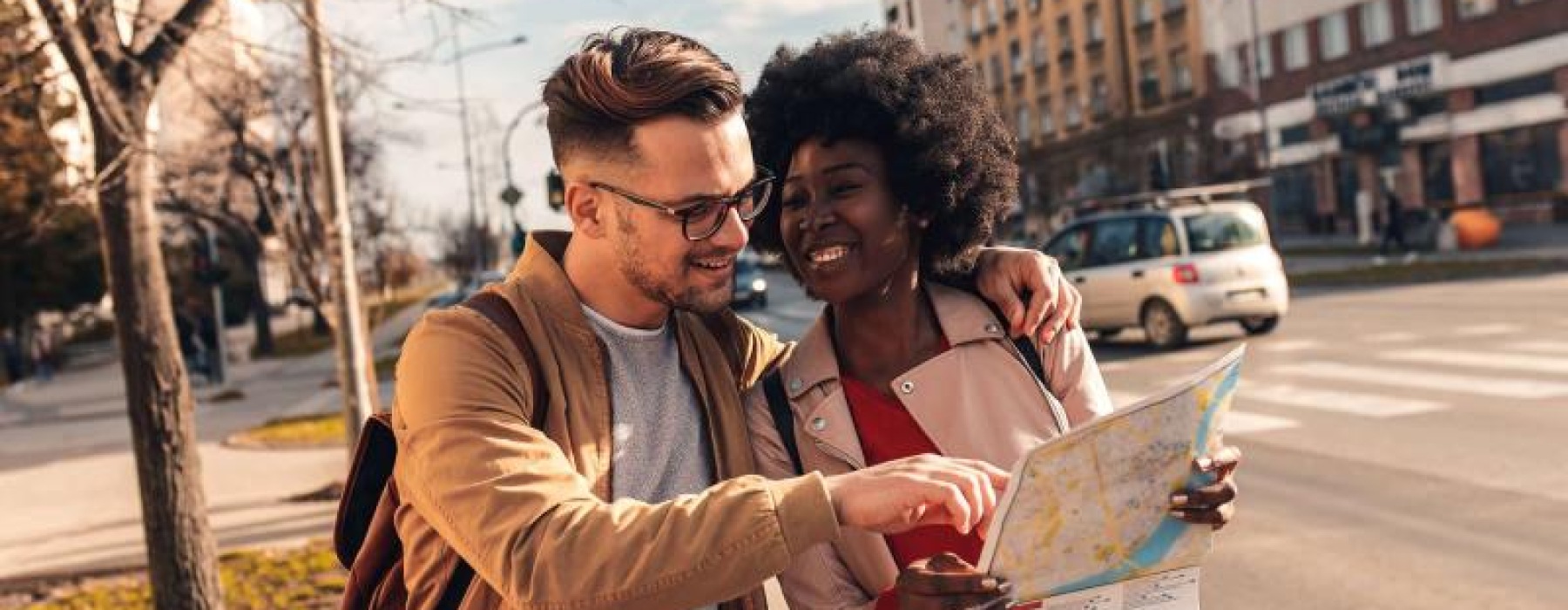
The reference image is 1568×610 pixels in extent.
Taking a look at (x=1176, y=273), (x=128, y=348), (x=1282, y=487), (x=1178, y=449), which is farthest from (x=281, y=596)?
(x=1176, y=273)

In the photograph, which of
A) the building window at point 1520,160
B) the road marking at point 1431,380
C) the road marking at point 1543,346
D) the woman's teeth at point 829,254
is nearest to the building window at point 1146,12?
the building window at point 1520,160

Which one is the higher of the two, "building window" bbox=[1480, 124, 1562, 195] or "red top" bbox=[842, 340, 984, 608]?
"building window" bbox=[1480, 124, 1562, 195]

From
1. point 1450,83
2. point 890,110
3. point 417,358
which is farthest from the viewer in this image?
point 1450,83

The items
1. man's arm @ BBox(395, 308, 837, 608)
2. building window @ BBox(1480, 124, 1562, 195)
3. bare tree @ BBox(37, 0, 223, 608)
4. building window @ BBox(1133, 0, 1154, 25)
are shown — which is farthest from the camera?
building window @ BBox(1133, 0, 1154, 25)

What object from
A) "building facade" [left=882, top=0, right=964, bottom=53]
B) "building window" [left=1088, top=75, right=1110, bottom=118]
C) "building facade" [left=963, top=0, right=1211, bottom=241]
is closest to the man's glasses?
"building facade" [left=882, top=0, right=964, bottom=53]

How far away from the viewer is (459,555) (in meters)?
1.74

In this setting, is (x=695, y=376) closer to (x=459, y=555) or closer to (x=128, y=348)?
(x=459, y=555)

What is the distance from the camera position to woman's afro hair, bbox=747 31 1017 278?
2.46 meters

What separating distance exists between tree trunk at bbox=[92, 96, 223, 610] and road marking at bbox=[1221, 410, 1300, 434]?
21.9 ft

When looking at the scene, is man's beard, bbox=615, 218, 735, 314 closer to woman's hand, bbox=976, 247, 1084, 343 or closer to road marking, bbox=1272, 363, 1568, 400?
woman's hand, bbox=976, 247, 1084, 343

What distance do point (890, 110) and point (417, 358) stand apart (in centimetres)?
107

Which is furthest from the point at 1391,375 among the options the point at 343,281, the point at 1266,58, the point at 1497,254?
the point at 1266,58

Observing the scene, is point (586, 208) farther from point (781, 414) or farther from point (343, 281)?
point (343, 281)

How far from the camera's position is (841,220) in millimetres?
2316
